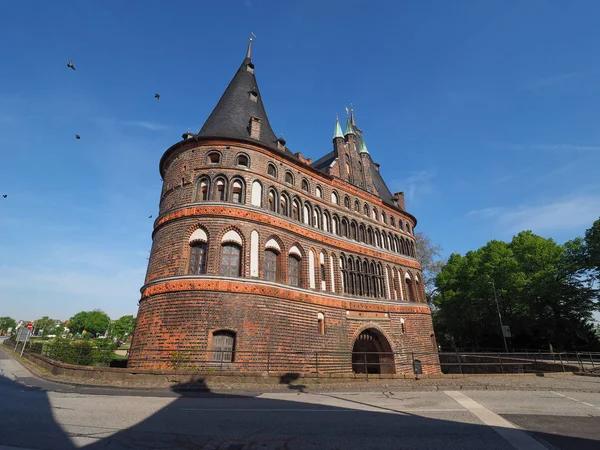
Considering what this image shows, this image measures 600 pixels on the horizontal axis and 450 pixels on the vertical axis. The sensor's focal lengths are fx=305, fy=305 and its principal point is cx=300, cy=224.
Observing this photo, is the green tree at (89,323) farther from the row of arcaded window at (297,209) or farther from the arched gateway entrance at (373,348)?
the row of arcaded window at (297,209)

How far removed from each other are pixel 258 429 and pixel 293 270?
11373 mm

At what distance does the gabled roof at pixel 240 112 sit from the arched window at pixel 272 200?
279 centimetres

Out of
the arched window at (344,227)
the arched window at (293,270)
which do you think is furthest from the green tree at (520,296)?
the arched window at (293,270)

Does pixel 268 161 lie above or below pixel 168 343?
above

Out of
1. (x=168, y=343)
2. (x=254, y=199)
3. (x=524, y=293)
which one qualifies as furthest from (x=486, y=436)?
(x=524, y=293)

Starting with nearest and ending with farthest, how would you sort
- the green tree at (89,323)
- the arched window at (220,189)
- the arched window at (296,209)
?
the arched window at (220,189), the arched window at (296,209), the green tree at (89,323)

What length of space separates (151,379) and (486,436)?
1019 centimetres

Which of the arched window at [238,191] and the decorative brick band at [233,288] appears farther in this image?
the arched window at [238,191]

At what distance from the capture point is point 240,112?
63.2 ft

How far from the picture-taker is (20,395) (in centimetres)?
922

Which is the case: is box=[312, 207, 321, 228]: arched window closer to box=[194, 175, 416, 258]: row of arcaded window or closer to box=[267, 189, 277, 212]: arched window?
box=[194, 175, 416, 258]: row of arcaded window

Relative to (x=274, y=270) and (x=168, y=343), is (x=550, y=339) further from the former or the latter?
(x=168, y=343)

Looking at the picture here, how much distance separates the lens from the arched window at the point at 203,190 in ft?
52.2

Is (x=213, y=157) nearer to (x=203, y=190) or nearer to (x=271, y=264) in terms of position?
(x=203, y=190)
